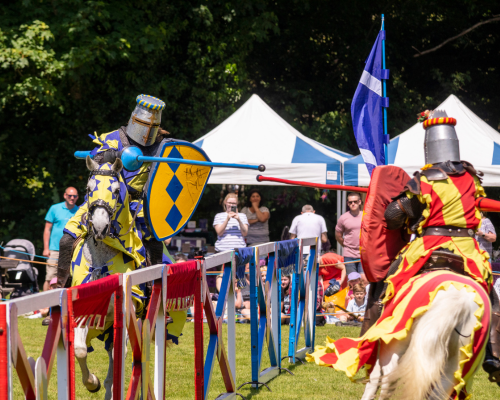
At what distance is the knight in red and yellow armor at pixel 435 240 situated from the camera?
345 centimetres

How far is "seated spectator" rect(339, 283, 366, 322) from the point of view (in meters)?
8.55

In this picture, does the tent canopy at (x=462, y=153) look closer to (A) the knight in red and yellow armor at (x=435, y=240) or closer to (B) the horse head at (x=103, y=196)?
(A) the knight in red and yellow armor at (x=435, y=240)

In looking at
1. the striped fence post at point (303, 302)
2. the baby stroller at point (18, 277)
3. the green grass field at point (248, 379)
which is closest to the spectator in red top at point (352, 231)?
the green grass field at point (248, 379)

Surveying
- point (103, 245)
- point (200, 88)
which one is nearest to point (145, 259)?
point (103, 245)

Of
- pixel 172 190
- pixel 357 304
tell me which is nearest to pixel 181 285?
pixel 172 190

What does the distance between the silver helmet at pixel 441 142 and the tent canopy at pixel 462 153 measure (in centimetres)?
521

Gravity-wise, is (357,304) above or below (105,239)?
below

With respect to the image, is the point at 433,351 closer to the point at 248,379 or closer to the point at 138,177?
the point at 138,177

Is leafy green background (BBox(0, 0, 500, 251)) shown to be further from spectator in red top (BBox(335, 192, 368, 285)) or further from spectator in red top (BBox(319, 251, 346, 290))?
spectator in red top (BBox(335, 192, 368, 285))

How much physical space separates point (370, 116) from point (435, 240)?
1.79m

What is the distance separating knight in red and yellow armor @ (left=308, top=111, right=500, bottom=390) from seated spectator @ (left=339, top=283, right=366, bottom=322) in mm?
4892

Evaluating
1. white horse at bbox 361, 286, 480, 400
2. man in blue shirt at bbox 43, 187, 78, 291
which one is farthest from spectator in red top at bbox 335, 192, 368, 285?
white horse at bbox 361, 286, 480, 400

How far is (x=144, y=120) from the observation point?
4.87 m

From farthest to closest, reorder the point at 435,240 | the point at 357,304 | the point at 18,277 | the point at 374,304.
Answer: the point at 18,277 < the point at 357,304 < the point at 374,304 < the point at 435,240
